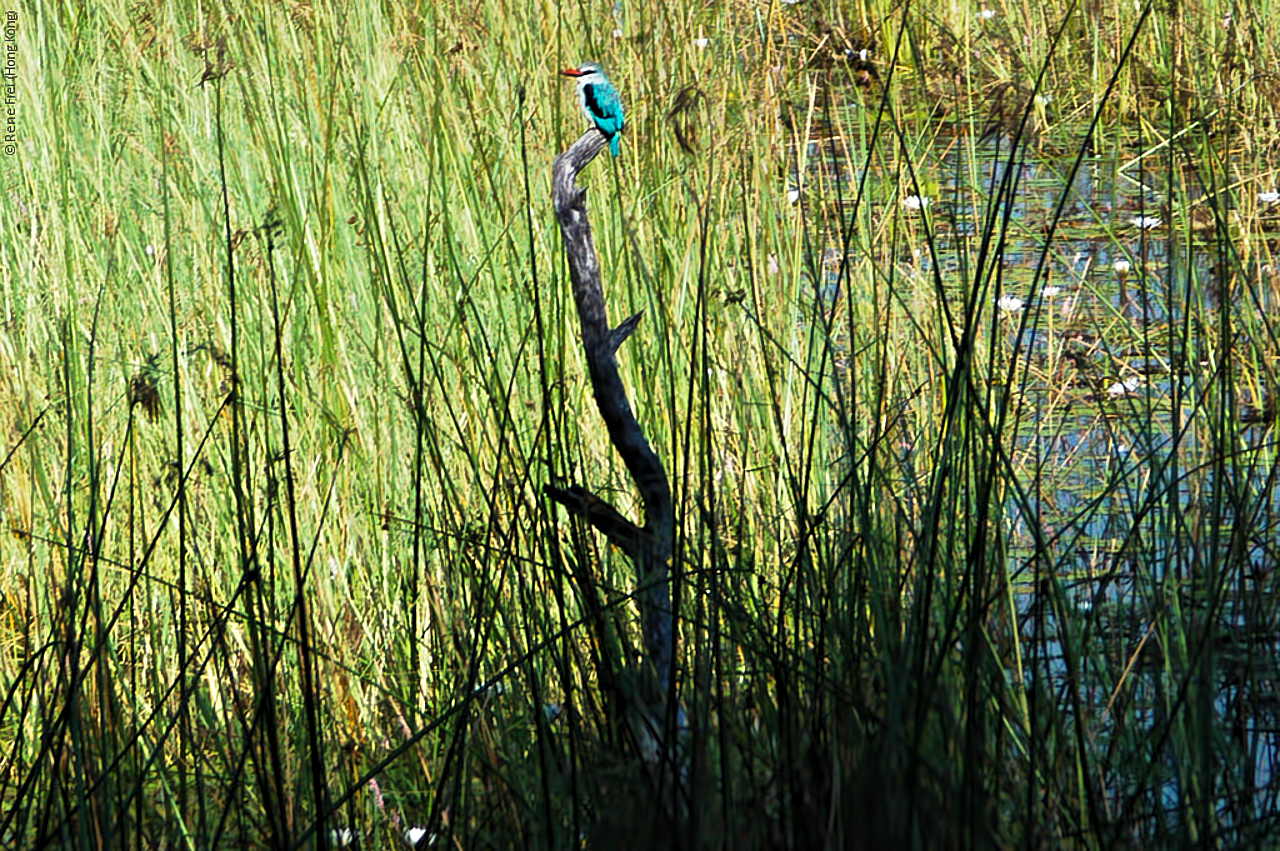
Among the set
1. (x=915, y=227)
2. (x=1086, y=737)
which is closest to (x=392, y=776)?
(x=1086, y=737)

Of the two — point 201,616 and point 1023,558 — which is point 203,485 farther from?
point 1023,558

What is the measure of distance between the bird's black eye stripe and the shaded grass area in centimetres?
8

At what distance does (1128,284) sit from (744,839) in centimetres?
239

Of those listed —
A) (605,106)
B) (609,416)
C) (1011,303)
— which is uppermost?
(1011,303)

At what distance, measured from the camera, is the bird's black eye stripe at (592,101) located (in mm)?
1336

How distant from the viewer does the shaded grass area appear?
114 cm

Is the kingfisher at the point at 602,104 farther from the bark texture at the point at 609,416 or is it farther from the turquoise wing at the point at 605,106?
the bark texture at the point at 609,416

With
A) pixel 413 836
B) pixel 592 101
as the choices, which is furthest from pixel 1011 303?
pixel 413 836

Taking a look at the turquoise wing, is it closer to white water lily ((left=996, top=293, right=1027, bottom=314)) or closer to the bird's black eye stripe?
the bird's black eye stripe

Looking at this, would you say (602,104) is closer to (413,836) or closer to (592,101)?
(592,101)

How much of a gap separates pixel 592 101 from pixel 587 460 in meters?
0.84

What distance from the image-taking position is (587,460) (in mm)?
2088

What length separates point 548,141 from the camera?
9.14 ft

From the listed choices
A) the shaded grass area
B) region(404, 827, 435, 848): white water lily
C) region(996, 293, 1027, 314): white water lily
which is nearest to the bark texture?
the shaded grass area
